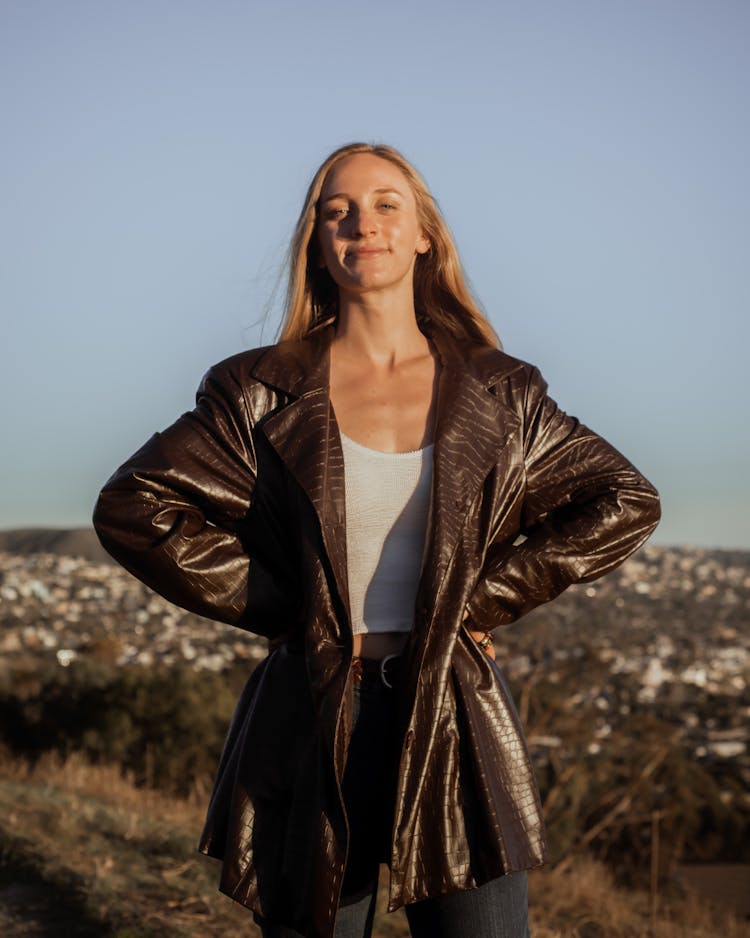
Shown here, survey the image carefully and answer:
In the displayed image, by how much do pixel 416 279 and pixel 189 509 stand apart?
34.5 inches

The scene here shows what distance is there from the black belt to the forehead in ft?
3.61

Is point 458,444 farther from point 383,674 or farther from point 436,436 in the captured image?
point 383,674

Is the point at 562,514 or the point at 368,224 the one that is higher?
the point at 368,224

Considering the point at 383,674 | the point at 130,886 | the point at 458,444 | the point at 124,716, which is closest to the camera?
the point at 383,674

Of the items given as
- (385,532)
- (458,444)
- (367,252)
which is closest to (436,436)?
(458,444)

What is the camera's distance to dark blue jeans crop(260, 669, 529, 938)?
2.72m

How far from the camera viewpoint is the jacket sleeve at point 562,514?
2916mm

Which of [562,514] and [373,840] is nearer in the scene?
[373,840]

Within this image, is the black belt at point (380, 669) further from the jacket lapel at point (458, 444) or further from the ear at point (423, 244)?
the ear at point (423, 244)

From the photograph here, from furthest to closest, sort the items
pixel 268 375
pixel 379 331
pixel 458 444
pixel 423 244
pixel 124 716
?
pixel 124 716 < pixel 423 244 < pixel 379 331 < pixel 268 375 < pixel 458 444

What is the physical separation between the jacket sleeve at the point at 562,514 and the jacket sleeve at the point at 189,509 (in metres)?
0.56

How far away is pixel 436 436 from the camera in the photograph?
2912mm

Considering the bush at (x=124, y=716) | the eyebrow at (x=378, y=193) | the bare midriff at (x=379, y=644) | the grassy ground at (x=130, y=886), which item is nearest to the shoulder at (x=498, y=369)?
the eyebrow at (x=378, y=193)

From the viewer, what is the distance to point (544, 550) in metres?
2.93
